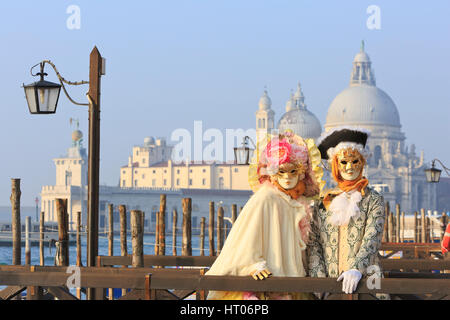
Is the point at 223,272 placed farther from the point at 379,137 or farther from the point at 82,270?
the point at 379,137

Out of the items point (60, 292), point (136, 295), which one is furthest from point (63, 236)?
point (136, 295)

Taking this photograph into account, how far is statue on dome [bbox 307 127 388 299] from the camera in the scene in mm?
4539

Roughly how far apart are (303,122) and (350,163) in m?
108

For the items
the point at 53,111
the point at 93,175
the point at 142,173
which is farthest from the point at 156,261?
the point at 142,173

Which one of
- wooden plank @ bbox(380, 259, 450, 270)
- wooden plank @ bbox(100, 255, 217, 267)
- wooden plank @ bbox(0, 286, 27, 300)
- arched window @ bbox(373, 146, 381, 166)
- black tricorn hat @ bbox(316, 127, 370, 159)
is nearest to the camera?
black tricorn hat @ bbox(316, 127, 370, 159)

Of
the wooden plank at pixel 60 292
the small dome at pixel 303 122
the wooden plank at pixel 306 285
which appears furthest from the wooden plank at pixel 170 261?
the small dome at pixel 303 122

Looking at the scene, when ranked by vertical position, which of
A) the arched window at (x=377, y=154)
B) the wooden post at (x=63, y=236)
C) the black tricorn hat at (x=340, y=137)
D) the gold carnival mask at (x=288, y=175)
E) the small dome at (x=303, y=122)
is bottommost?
the wooden post at (x=63, y=236)

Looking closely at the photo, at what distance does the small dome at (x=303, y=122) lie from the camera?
11156cm

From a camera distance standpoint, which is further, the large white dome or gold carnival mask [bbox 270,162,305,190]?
the large white dome

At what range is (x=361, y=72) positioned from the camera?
120m

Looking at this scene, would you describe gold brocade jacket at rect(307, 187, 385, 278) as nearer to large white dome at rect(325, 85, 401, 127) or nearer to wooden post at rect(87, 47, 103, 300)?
wooden post at rect(87, 47, 103, 300)

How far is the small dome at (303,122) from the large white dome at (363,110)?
2.26 m

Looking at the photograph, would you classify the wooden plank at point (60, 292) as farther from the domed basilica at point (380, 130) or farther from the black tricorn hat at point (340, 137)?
the domed basilica at point (380, 130)

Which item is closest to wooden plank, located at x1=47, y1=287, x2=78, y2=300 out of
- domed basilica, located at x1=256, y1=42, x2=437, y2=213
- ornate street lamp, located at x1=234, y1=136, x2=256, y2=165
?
ornate street lamp, located at x1=234, y1=136, x2=256, y2=165
